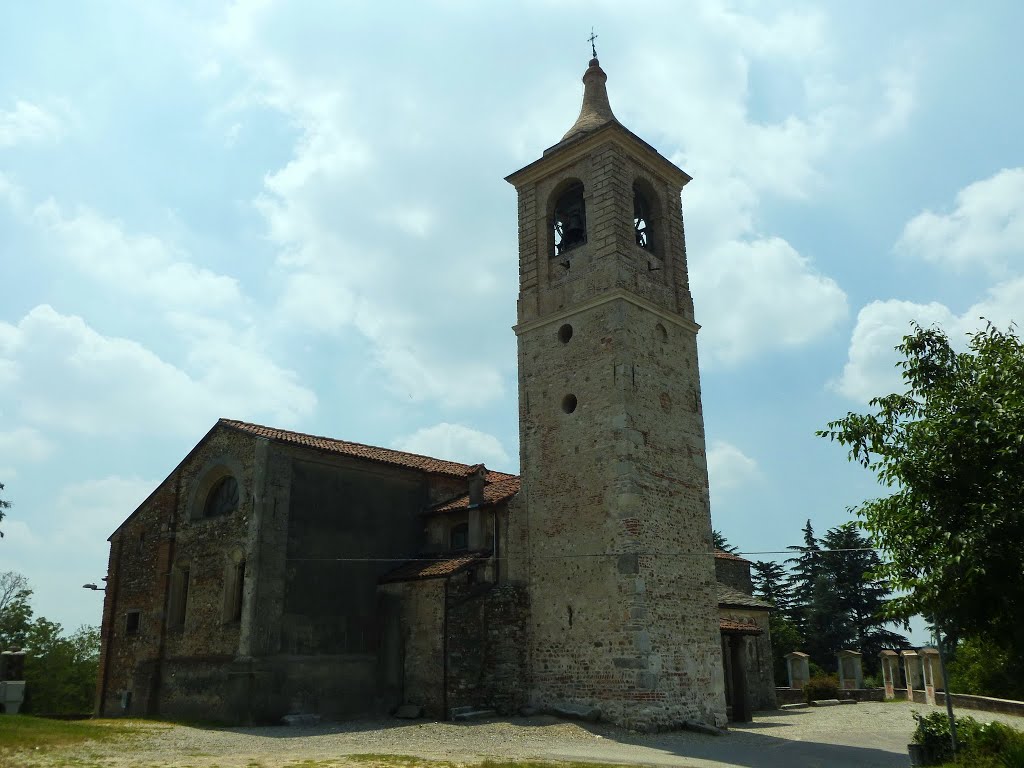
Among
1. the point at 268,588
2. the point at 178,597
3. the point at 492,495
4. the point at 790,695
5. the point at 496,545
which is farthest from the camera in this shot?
the point at 790,695

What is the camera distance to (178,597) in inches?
940

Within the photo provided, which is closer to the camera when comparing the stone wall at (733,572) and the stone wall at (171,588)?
the stone wall at (171,588)

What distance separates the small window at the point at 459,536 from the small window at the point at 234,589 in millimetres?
6040

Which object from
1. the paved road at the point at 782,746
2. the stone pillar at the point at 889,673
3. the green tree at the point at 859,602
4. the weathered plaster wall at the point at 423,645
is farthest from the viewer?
the green tree at the point at 859,602

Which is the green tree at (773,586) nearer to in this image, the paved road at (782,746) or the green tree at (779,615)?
the green tree at (779,615)

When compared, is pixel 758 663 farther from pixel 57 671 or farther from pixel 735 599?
pixel 57 671

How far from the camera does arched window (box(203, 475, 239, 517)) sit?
23.3 meters

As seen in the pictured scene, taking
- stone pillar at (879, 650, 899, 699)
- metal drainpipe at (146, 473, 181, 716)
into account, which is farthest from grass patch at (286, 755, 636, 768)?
stone pillar at (879, 650, 899, 699)

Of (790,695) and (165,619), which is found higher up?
(165,619)

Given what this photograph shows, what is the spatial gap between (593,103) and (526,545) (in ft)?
46.7

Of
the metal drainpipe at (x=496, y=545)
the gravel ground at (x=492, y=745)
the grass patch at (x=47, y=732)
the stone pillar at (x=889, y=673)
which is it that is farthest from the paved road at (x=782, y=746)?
the stone pillar at (x=889, y=673)

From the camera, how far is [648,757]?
14.7 m

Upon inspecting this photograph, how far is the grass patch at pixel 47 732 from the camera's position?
14251mm

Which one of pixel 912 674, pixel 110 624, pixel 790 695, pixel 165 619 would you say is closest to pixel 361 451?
pixel 165 619
